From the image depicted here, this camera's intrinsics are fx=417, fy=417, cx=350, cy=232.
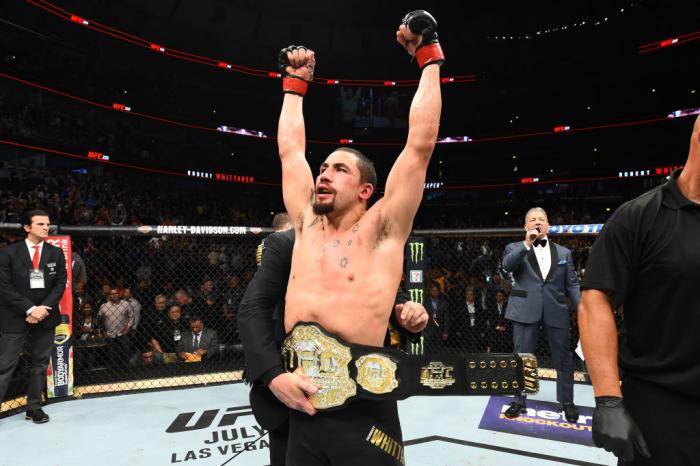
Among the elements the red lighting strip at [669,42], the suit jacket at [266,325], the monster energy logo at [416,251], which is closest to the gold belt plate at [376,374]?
the suit jacket at [266,325]

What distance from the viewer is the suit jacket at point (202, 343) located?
4.92 m

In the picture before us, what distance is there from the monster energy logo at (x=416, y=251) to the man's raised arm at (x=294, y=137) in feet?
8.32

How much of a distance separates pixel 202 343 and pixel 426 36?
14.9 ft

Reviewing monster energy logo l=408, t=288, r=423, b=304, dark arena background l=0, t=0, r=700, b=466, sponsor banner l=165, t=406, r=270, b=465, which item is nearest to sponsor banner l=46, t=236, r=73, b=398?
dark arena background l=0, t=0, r=700, b=466

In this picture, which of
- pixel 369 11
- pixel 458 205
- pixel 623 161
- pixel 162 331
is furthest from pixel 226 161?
pixel 623 161

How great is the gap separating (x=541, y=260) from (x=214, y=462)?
9.06ft

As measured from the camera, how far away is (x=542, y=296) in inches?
129

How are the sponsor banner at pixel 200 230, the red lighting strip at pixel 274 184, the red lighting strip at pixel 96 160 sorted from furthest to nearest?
the red lighting strip at pixel 274 184, the red lighting strip at pixel 96 160, the sponsor banner at pixel 200 230

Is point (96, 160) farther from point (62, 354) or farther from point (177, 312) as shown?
point (62, 354)

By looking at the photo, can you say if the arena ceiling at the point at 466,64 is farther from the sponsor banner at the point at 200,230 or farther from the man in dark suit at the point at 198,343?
the sponsor banner at the point at 200,230

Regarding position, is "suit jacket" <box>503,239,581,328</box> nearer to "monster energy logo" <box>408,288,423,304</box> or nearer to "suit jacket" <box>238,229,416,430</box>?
"monster energy logo" <box>408,288,423,304</box>

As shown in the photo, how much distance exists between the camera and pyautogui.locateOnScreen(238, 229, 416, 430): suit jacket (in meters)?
1.28

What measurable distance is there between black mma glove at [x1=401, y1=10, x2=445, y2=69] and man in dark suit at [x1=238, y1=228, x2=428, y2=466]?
0.79m

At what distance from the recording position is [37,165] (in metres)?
13.0
